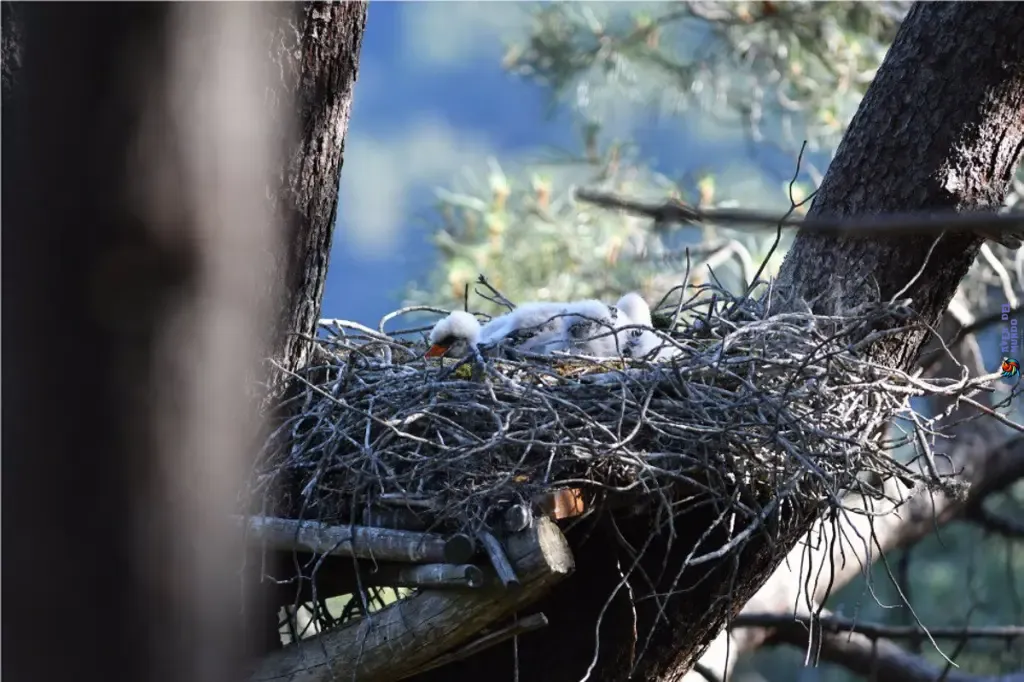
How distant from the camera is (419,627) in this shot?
203 cm

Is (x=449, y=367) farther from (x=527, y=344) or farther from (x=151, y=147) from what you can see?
(x=151, y=147)

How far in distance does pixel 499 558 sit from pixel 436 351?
973mm

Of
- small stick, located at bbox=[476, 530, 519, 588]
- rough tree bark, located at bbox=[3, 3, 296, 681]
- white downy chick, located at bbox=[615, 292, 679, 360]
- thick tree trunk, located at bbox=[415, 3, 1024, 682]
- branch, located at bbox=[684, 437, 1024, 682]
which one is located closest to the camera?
rough tree bark, located at bbox=[3, 3, 296, 681]

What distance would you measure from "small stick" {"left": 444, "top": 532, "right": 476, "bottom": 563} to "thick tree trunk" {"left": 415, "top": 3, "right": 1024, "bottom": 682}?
432 millimetres

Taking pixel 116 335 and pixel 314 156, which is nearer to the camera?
pixel 116 335

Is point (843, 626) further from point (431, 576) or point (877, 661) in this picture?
point (431, 576)

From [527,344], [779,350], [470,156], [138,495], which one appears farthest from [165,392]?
[470,156]

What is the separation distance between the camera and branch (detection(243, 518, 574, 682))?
1.91 meters

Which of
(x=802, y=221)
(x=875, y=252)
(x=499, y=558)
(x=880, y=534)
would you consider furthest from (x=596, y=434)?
(x=880, y=534)

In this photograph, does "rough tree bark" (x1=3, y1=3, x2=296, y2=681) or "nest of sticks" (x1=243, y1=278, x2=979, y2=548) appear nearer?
"rough tree bark" (x1=3, y1=3, x2=296, y2=681)

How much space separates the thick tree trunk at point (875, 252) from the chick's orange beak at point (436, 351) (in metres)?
0.65

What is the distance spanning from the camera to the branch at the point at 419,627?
1.91 m

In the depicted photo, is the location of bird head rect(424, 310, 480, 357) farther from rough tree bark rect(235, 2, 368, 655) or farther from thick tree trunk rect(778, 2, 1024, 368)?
thick tree trunk rect(778, 2, 1024, 368)

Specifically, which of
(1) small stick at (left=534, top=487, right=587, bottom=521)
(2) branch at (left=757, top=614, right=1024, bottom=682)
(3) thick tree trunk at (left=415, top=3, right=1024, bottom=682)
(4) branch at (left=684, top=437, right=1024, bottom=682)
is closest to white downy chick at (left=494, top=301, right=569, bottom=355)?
(3) thick tree trunk at (left=415, top=3, right=1024, bottom=682)
